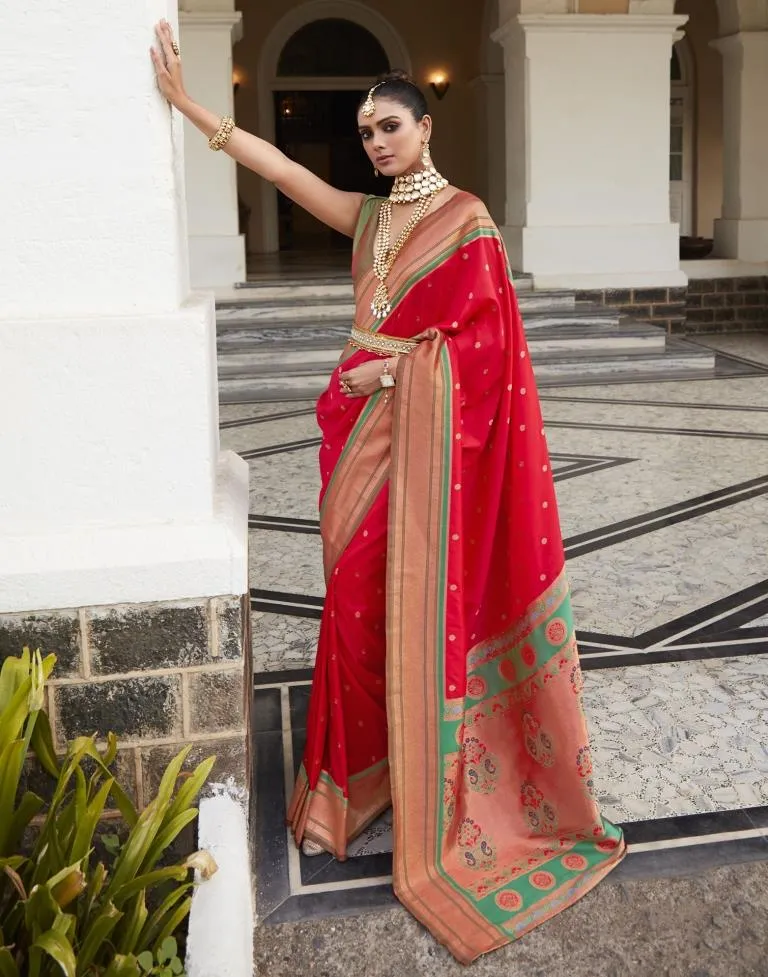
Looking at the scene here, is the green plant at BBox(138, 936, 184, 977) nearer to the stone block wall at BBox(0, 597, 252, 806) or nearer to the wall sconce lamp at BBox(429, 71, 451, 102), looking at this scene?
the stone block wall at BBox(0, 597, 252, 806)

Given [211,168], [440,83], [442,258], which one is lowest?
[442,258]

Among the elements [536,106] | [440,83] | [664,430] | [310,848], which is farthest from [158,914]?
[440,83]

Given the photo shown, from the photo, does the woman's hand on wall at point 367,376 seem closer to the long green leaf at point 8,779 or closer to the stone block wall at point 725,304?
the long green leaf at point 8,779

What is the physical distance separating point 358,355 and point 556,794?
0.84m

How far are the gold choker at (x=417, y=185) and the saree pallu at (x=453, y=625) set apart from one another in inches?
1.7

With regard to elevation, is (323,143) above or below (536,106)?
above

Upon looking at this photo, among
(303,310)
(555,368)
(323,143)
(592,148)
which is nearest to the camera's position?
(555,368)

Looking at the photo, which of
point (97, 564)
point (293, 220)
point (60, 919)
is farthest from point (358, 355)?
point (293, 220)

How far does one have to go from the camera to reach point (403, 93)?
175 centimetres

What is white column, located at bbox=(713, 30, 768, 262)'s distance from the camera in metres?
9.54

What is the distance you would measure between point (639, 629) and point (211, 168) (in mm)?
6117

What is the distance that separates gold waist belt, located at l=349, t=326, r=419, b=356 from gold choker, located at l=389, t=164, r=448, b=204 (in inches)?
9.1

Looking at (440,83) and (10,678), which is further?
(440,83)

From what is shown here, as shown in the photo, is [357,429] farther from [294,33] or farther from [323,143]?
[323,143]
